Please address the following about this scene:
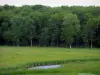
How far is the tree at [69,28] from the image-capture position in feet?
380

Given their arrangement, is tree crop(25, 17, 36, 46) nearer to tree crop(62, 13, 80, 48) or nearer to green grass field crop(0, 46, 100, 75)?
tree crop(62, 13, 80, 48)

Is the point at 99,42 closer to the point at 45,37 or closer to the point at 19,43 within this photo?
the point at 45,37

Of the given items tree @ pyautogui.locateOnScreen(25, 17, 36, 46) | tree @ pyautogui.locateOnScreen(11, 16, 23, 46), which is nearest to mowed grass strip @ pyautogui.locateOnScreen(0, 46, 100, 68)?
tree @ pyautogui.locateOnScreen(11, 16, 23, 46)

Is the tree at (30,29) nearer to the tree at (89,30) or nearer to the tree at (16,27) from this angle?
the tree at (16,27)

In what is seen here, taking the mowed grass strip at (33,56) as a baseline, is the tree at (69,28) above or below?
above

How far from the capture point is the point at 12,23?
126 meters

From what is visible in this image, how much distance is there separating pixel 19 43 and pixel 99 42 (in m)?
35.6

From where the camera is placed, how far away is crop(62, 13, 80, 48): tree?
116 m

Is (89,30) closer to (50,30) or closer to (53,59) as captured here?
(50,30)

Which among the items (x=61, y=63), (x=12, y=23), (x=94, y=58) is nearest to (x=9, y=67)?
(x=61, y=63)

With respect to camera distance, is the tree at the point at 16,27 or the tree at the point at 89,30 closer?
the tree at the point at 89,30

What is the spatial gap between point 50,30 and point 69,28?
9743mm

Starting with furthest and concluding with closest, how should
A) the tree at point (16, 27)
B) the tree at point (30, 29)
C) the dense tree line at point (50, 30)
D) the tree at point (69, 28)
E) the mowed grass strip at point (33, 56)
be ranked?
the tree at point (30, 29) < the tree at point (16, 27) < the dense tree line at point (50, 30) < the tree at point (69, 28) < the mowed grass strip at point (33, 56)

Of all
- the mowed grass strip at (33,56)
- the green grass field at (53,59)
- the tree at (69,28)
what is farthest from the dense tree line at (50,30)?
the green grass field at (53,59)
